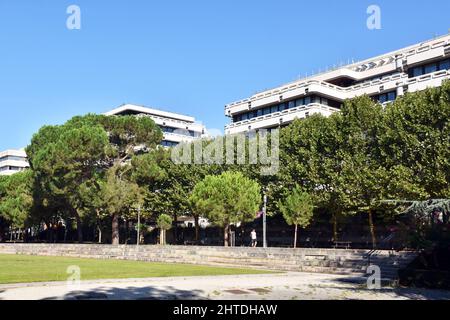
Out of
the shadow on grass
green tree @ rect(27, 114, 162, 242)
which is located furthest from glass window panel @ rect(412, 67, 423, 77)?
the shadow on grass

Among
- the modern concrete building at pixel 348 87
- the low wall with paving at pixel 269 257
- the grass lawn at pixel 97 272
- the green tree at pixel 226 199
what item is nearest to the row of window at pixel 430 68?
the modern concrete building at pixel 348 87

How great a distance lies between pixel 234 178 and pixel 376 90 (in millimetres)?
27350

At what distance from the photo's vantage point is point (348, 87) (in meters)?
67.1

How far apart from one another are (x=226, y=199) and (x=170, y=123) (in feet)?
182

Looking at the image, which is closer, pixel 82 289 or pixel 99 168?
pixel 82 289

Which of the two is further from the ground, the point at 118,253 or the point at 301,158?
the point at 301,158

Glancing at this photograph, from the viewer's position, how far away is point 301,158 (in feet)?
145

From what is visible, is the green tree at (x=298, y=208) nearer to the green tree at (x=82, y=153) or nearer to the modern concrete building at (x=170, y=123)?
the green tree at (x=82, y=153)

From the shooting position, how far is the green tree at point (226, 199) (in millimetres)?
40750

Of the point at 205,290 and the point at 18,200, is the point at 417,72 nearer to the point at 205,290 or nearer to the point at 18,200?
the point at 205,290

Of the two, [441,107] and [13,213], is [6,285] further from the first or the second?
[13,213]

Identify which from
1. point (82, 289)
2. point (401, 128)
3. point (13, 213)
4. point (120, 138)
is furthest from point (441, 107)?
point (13, 213)

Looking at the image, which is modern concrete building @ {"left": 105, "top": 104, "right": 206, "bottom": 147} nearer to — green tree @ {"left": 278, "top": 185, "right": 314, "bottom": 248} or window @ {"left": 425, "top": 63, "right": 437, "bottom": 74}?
window @ {"left": 425, "top": 63, "right": 437, "bottom": 74}

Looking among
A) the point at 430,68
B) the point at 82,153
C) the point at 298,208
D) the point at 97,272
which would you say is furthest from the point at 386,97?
the point at 97,272
